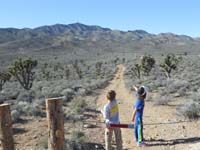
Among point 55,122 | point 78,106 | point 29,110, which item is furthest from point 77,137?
point 78,106

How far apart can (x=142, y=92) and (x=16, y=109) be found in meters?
8.64

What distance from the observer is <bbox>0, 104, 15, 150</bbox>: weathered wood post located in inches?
276

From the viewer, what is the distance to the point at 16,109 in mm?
16609

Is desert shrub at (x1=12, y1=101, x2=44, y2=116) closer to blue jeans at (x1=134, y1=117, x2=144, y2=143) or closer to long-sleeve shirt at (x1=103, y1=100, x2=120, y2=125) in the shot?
blue jeans at (x1=134, y1=117, x2=144, y2=143)

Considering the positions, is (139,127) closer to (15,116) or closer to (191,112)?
(191,112)

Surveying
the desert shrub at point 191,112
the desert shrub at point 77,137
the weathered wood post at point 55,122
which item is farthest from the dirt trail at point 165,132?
the weathered wood post at point 55,122

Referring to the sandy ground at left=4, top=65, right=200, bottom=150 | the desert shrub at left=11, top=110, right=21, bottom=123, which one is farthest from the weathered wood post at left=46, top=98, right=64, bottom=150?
Result: the desert shrub at left=11, top=110, right=21, bottom=123

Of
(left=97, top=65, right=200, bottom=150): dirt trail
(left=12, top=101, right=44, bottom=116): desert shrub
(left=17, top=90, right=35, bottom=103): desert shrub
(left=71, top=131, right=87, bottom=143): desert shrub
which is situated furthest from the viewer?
(left=17, top=90, right=35, bottom=103): desert shrub

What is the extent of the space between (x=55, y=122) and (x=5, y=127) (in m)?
0.99

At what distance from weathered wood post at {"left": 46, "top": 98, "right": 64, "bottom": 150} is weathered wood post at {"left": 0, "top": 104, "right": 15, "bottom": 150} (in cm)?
79

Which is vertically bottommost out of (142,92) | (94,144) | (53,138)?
(94,144)

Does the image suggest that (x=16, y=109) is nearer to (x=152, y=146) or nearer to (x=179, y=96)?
(x=152, y=146)

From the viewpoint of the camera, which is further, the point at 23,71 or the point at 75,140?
the point at 23,71

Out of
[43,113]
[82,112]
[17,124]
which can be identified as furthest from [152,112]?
[17,124]
